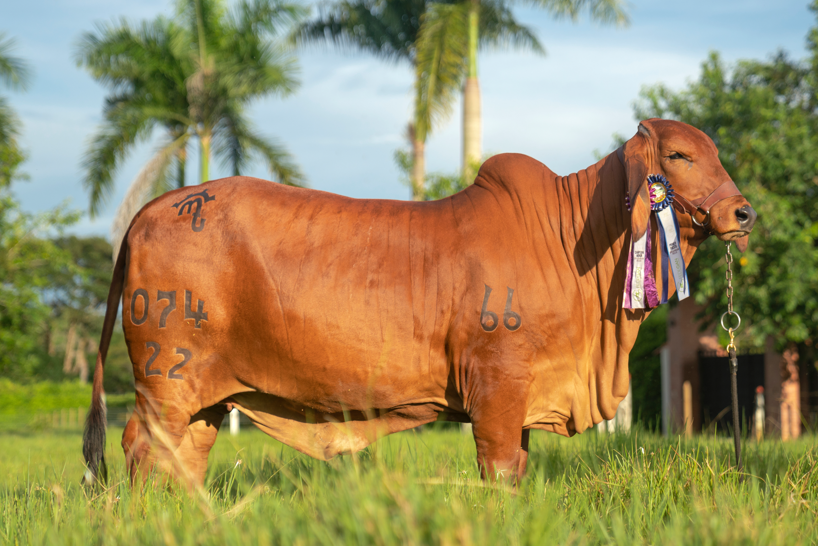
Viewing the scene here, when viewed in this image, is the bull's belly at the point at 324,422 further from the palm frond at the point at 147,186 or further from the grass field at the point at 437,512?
the palm frond at the point at 147,186

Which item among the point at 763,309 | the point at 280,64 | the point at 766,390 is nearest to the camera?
the point at 763,309

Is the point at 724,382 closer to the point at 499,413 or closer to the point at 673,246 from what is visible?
the point at 673,246

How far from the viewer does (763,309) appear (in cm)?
1050

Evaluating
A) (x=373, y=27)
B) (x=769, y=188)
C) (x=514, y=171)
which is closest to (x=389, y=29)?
(x=373, y=27)

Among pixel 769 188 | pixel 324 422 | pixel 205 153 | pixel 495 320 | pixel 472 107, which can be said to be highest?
pixel 472 107

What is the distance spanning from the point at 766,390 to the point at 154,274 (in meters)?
12.1

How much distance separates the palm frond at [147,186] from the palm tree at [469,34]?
5631mm

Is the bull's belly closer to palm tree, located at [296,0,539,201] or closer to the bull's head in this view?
the bull's head

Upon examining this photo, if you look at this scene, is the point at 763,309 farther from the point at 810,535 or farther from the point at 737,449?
the point at 810,535

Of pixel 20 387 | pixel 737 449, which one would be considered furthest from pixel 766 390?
pixel 20 387

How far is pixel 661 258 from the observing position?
10.7ft

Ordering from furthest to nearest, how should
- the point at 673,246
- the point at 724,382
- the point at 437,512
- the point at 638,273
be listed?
the point at 724,382 → the point at 673,246 → the point at 638,273 → the point at 437,512

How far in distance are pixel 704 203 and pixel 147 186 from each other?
43.2ft

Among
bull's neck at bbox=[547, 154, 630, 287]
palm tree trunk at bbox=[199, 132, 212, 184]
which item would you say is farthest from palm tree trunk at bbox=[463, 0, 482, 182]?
bull's neck at bbox=[547, 154, 630, 287]
